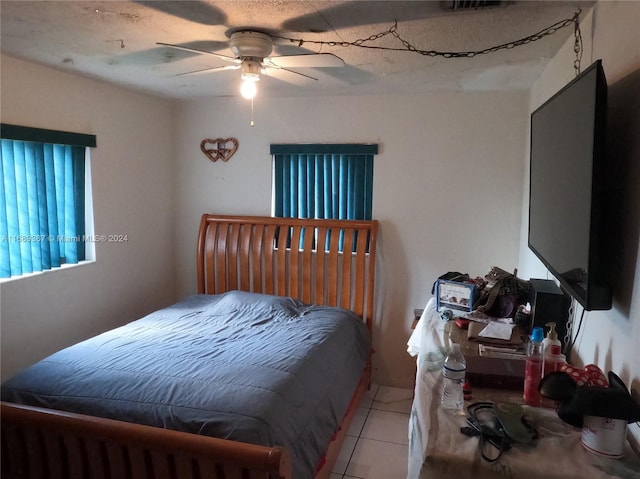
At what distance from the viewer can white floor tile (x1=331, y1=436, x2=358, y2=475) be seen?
258 centimetres

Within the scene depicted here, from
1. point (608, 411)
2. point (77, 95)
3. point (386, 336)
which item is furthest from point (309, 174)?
point (608, 411)

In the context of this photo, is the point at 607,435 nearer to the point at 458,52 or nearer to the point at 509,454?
the point at 509,454

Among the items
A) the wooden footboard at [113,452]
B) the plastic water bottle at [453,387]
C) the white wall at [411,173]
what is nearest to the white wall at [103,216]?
the white wall at [411,173]

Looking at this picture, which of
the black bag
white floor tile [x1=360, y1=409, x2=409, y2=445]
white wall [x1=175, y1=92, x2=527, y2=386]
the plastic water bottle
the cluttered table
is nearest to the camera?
the cluttered table

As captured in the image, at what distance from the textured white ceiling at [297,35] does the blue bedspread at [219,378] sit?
5.24 feet

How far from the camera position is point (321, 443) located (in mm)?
2143

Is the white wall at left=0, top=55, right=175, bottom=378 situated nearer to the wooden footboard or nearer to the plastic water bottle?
the wooden footboard

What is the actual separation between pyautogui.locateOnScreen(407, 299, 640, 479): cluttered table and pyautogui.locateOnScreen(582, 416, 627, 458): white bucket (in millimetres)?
18

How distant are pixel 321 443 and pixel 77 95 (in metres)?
2.66

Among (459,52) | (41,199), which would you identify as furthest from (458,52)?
(41,199)

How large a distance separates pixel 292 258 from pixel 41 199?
5.69 ft

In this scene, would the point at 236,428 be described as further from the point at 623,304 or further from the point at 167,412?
the point at 623,304

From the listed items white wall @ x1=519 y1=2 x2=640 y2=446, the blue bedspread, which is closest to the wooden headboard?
the blue bedspread

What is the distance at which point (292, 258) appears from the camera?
3.55 m
